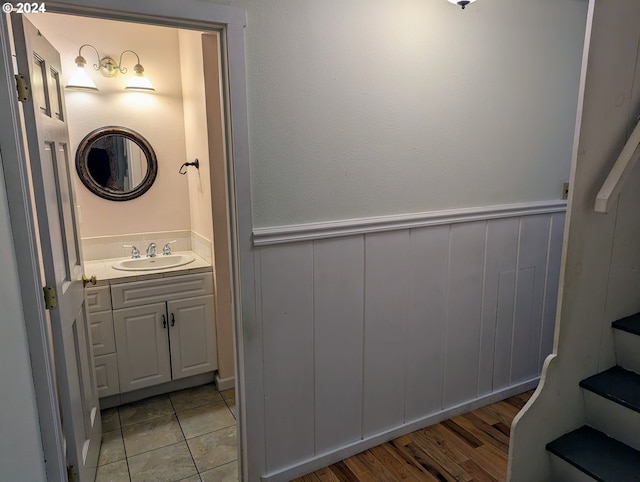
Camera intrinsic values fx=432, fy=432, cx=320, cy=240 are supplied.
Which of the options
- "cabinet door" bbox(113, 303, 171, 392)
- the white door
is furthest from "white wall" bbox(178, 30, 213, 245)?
the white door

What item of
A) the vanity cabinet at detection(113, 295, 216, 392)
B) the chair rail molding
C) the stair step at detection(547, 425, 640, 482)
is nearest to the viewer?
the stair step at detection(547, 425, 640, 482)

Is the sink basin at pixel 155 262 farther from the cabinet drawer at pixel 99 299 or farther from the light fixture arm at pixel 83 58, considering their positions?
the light fixture arm at pixel 83 58

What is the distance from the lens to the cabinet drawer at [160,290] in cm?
266

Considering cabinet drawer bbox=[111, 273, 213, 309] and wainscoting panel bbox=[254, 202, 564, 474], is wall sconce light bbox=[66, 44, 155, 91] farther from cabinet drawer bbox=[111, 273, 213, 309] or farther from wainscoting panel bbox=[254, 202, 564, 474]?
wainscoting panel bbox=[254, 202, 564, 474]

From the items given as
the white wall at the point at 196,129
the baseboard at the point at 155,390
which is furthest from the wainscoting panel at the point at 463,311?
the baseboard at the point at 155,390

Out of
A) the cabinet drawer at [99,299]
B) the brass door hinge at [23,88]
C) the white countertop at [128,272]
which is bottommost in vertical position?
the cabinet drawer at [99,299]

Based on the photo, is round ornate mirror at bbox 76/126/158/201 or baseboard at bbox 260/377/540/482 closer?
baseboard at bbox 260/377/540/482

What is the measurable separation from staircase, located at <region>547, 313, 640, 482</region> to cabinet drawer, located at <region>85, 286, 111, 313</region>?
244cm

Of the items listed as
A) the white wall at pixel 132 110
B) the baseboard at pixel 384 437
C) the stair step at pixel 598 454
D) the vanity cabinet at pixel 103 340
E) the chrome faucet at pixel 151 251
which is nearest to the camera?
the stair step at pixel 598 454

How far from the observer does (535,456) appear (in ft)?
5.89

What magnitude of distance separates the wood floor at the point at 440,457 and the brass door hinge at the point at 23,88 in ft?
6.45

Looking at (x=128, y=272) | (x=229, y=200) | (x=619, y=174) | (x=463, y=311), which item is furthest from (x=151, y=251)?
(x=619, y=174)

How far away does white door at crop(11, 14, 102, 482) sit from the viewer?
4.88 ft

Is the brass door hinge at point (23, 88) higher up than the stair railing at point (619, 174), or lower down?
higher up
